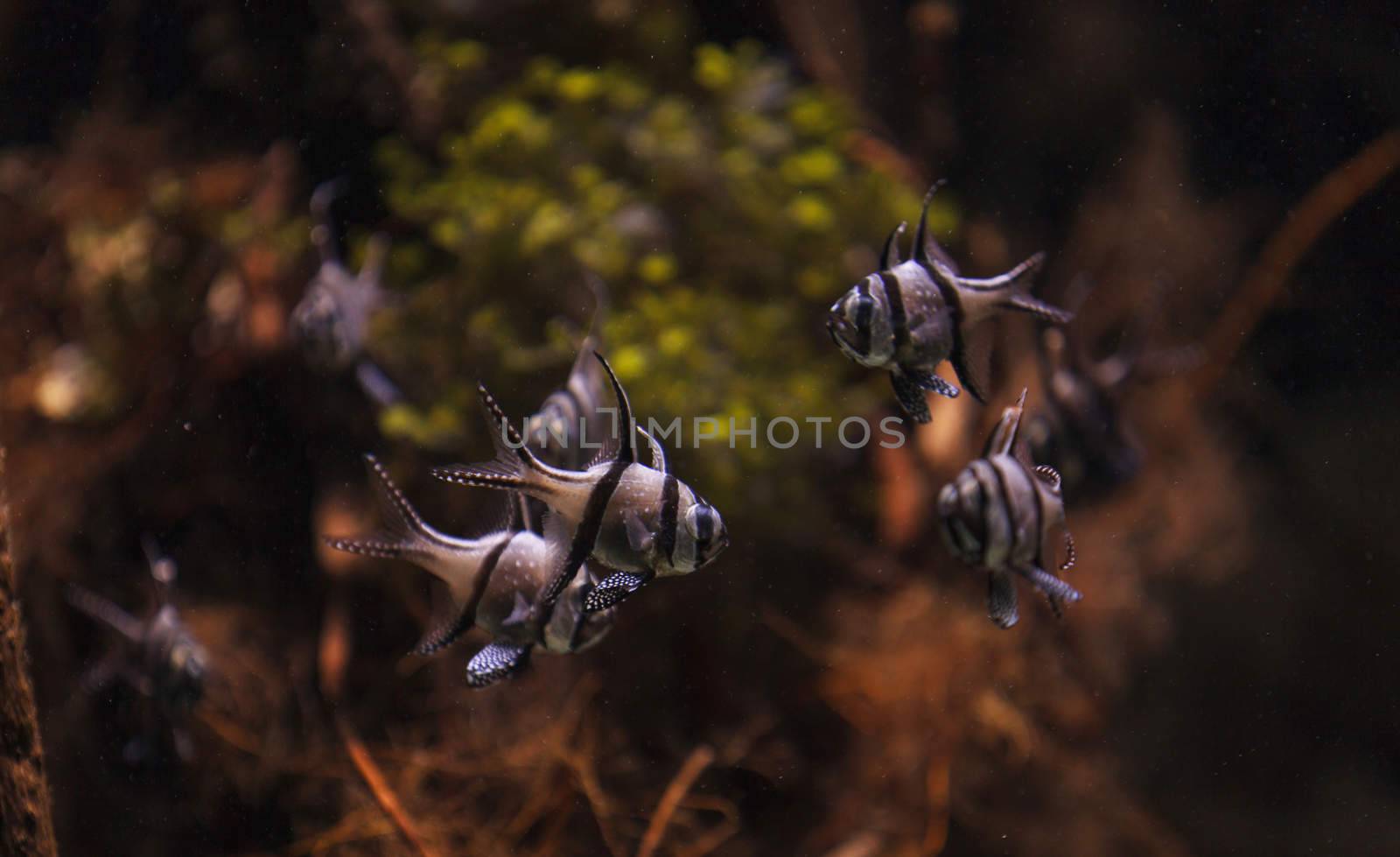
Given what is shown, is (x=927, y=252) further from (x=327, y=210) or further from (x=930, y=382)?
(x=327, y=210)

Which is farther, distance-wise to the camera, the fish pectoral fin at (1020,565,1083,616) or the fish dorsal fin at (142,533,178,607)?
the fish dorsal fin at (142,533,178,607)

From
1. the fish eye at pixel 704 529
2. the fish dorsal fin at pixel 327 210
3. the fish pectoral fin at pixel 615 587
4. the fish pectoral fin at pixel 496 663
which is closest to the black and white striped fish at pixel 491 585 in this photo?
the fish pectoral fin at pixel 496 663

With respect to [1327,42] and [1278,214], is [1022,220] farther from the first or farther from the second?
[1327,42]

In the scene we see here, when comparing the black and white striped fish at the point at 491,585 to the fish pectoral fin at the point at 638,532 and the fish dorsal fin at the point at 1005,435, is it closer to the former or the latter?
the fish pectoral fin at the point at 638,532

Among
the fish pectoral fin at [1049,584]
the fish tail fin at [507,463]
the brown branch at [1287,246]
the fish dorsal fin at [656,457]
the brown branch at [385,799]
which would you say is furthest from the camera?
the brown branch at [1287,246]

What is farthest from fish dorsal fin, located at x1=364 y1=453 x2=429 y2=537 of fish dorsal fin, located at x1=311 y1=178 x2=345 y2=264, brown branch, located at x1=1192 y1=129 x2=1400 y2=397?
brown branch, located at x1=1192 y1=129 x2=1400 y2=397

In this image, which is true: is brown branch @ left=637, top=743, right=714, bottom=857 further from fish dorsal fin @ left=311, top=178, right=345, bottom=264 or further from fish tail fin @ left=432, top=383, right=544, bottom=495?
fish dorsal fin @ left=311, top=178, right=345, bottom=264
